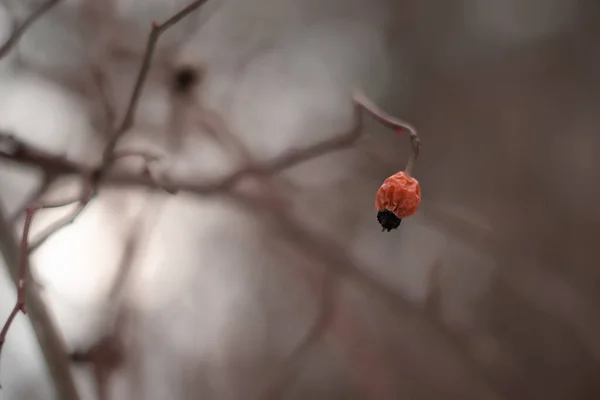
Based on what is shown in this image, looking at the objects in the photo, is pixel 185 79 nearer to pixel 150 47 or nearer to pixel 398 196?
pixel 150 47

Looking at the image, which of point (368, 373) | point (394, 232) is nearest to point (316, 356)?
point (368, 373)

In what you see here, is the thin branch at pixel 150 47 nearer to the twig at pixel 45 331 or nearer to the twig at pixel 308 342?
the twig at pixel 45 331

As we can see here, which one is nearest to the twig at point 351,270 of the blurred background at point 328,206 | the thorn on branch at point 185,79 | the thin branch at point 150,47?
the blurred background at point 328,206

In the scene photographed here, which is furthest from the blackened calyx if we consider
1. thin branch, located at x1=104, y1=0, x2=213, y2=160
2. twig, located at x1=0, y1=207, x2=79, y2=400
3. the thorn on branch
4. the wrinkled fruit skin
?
the thorn on branch

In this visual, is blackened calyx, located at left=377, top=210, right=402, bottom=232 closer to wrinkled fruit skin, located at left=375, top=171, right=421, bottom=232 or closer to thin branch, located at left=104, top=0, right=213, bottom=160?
wrinkled fruit skin, located at left=375, top=171, right=421, bottom=232

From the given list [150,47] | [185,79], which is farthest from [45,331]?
[185,79]

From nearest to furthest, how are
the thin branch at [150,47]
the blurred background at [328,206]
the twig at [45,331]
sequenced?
the thin branch at [150,47] → the twig at [45,331] → the blurred background at [328,206]

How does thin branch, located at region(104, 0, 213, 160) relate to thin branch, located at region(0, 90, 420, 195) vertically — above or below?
above

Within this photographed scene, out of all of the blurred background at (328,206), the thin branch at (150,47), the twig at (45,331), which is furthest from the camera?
the blurred background at (328,206)
